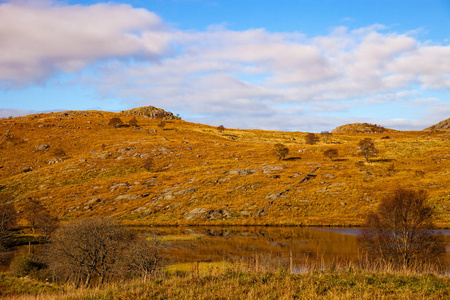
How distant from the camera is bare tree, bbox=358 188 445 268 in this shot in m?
31.7

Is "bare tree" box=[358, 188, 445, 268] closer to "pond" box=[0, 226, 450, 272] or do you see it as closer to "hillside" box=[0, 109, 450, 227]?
"pond" box=[0, 226, 450, 272]

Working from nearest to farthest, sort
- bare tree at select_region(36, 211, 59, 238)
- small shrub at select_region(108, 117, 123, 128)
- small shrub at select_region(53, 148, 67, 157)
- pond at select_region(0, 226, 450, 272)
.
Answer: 1. pond at select_region(0, 226, 450, 272)
2. bare tree at select_region(36, 211, 59, 238)
3. small shrub at select_region(53, 148, 67, 157)
4. small shrub at select_region(108, 117, 123, 128)

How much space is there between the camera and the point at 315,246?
4747 cm

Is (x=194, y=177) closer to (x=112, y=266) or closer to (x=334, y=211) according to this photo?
(x=334, y=211)

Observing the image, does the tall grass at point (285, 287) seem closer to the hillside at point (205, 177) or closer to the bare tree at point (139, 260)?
the bare tree at point (139, 260)

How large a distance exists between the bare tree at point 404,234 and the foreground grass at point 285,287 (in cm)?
1815

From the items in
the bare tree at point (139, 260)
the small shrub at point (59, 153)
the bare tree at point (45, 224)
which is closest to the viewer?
the bare tree at point (139, 260)

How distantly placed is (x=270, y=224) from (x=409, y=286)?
55.7 meters

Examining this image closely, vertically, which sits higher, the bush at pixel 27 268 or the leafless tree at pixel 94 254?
the leafless tree at pixel 94 254

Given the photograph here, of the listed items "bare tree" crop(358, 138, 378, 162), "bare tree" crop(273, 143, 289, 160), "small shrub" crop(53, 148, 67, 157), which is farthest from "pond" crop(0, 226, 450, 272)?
"small shrub" crop(53, 148, 67, 157)

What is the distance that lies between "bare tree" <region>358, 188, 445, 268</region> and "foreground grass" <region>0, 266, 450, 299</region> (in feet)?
59.5

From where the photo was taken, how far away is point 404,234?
106ft

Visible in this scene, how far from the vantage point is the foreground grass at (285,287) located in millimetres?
12414

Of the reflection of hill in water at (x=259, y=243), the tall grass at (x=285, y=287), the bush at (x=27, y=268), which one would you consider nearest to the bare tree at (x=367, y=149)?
the reflection of hill in water at (x=259, y=243)
